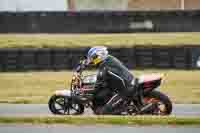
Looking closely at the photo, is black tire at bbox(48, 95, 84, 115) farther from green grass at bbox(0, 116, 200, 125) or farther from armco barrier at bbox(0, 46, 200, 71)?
armco barrier at bbox(0, 46, 200, 71)

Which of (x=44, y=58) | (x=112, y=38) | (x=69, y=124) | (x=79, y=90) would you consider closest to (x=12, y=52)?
(x=44, y=58)

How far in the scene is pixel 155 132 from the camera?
901cm

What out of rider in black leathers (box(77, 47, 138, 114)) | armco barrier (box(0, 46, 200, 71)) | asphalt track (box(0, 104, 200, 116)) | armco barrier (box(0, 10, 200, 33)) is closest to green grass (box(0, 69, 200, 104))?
armco barrier (box(0, 46, 200, 71))

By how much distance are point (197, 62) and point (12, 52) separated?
532 cm

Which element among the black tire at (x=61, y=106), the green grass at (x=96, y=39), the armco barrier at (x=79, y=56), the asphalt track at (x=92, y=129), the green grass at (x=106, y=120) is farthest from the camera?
the green grass at (x=96, y=39)

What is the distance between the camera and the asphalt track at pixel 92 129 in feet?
29.8

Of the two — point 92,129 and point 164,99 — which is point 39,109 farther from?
point 92,129

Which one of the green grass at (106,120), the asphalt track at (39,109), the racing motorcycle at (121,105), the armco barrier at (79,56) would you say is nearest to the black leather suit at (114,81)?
the racing motorcycle at (121,105)

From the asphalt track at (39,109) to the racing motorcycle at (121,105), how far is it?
0.40m

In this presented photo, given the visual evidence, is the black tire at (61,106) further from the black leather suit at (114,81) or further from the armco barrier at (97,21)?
the armco barrier at (97,21)

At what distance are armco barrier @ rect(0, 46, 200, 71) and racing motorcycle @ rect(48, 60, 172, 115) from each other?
7.34 metres

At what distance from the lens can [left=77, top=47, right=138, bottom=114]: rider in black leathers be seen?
12.0 meters

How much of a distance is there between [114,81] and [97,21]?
514 inches

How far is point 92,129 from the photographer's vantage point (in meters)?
9.26
